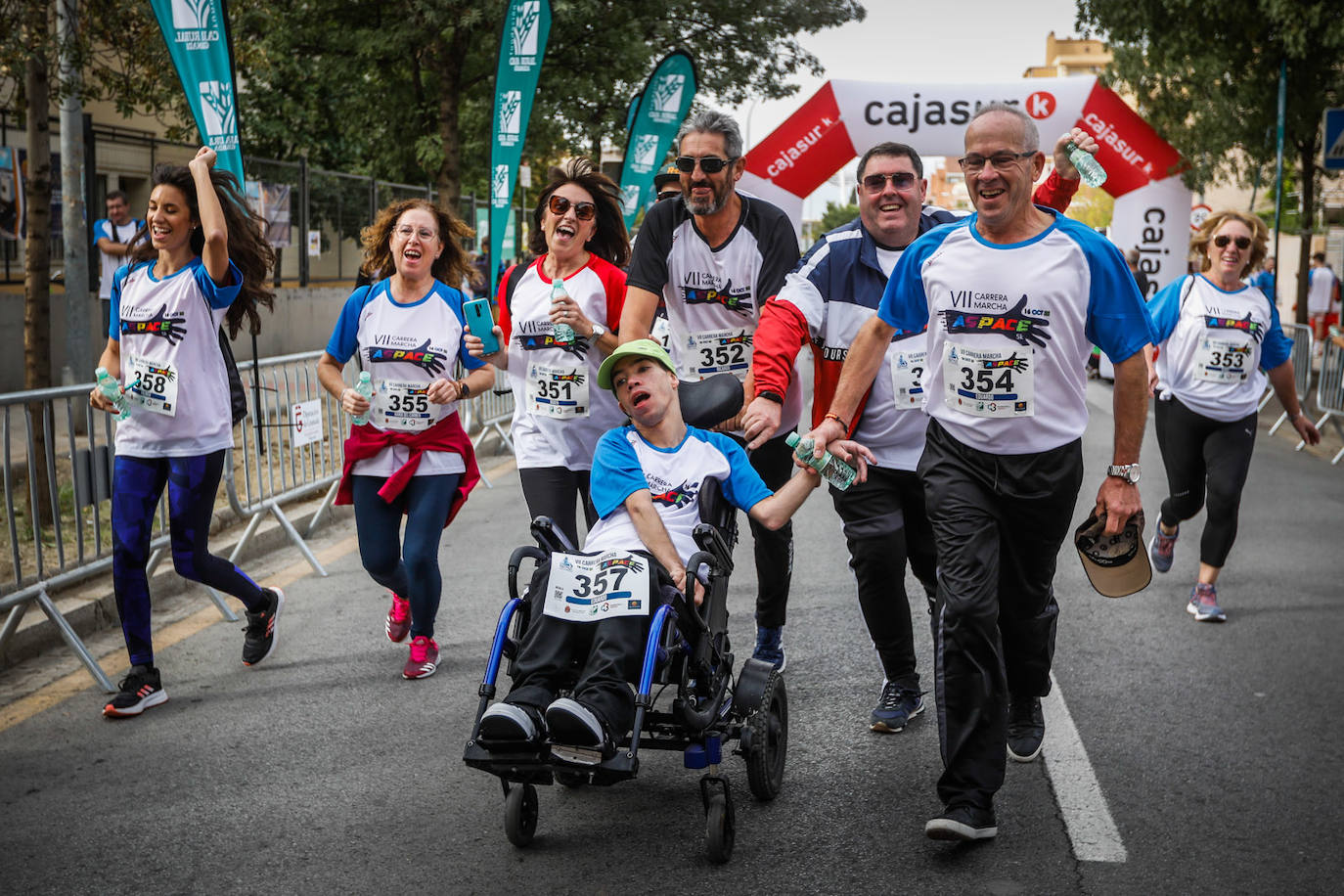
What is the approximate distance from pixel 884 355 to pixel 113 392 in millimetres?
2952

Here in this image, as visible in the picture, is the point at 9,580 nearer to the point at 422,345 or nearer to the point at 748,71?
the point at 422,345

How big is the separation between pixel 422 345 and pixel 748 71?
70.6ft

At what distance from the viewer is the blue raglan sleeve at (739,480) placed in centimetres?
445

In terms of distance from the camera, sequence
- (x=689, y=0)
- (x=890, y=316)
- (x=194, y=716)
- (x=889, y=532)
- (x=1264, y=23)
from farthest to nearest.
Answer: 1. (x=689, y=0)
2. (x=1264, y=23)
3. (x=194, y=716)
4. (x=889, y=532)
5. (x=890, y=316)

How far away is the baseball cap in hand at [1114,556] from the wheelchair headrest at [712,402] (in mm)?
1137

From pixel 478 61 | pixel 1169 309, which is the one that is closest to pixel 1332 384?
pixel 1169 309

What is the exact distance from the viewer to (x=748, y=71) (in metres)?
26.1

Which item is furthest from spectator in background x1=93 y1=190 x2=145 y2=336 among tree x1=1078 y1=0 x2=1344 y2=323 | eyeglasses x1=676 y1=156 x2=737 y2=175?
tree x1=1078 y1=0 x2=1344 y2=323

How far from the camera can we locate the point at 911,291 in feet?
14.0

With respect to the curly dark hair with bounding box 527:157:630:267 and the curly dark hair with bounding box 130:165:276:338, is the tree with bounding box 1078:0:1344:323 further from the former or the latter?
the curly dark hair with bounding box 130:165:276:338

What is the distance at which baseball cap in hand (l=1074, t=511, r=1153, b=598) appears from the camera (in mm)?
4211

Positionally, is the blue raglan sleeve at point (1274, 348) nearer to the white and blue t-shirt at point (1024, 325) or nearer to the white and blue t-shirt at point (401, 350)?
the white and blue t-shirt at point (1024, 325)

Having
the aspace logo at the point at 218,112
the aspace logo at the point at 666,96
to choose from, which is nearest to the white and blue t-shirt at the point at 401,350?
the aspace logo at the point at 218,112

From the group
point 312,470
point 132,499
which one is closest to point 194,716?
point 132,499
